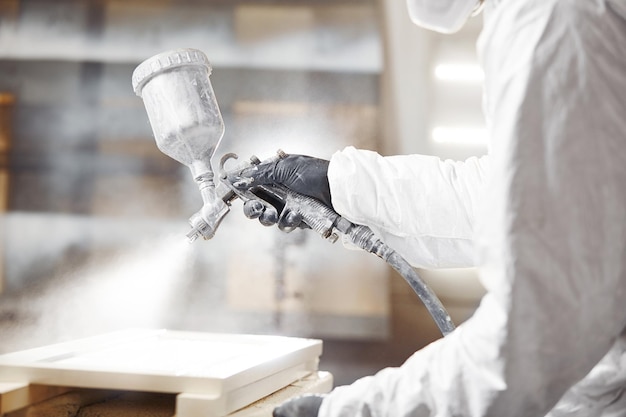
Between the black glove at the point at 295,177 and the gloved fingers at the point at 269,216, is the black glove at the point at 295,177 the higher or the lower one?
the higher one

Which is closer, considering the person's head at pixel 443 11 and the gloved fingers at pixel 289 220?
the person's head at pixel 443 11

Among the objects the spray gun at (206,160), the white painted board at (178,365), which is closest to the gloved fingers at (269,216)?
the spray gun at (206,160)

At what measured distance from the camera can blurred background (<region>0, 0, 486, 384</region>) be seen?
262 cm

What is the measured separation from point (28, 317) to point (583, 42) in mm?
2311

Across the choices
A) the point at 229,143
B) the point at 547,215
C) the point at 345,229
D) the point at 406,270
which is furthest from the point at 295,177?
the point at 229,143

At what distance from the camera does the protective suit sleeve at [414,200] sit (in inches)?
45.3

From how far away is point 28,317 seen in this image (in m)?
2.39

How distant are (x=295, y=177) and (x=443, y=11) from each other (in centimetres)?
41

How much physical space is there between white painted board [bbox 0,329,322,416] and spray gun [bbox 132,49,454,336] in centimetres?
24

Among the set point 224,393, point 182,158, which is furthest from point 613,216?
point 182,158

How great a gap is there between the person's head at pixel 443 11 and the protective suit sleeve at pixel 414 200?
0.31 metres

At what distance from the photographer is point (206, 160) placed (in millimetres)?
1175

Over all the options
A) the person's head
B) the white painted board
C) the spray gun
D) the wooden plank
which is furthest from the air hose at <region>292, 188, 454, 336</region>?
the wooden plank

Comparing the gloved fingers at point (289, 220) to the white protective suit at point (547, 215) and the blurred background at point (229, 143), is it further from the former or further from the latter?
the blurred background at point (229, 143)
